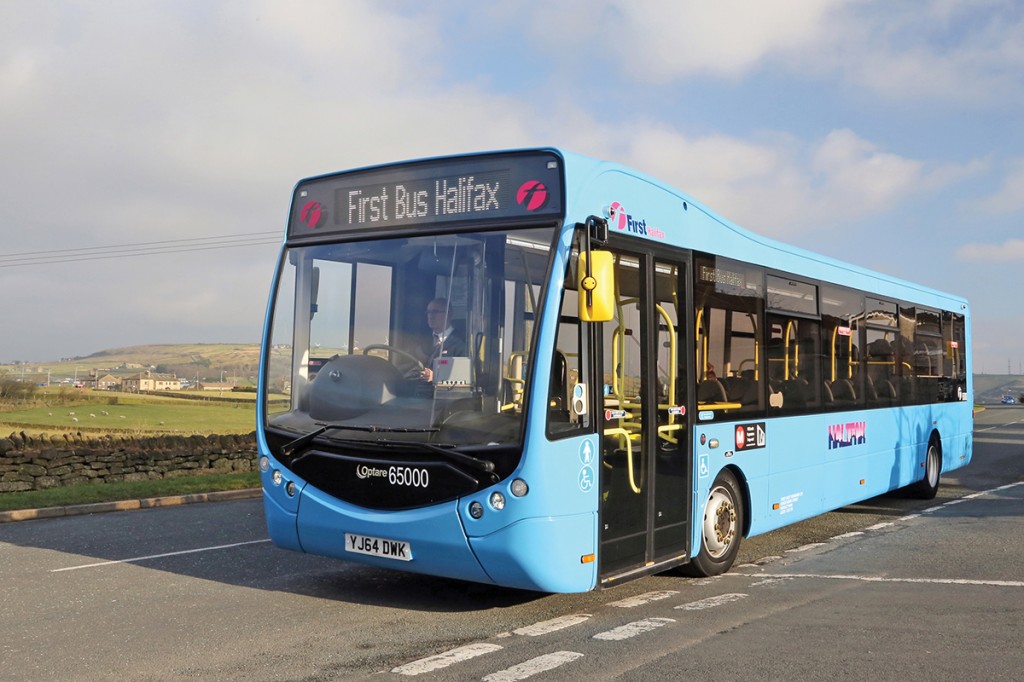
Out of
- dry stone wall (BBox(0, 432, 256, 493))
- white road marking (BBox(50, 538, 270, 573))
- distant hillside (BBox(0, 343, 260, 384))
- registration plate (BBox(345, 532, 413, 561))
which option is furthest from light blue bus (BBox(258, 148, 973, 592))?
distant hillside (BBox(0, 343, 260, 384))

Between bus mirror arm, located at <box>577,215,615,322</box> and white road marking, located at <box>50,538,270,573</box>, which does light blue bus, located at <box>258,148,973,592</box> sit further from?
white road marking, located at <box>50,538,270,573</box>

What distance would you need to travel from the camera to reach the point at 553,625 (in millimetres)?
6699

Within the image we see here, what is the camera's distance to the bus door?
695 centimetres

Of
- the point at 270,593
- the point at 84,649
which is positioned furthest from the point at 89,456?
the point at 84,649

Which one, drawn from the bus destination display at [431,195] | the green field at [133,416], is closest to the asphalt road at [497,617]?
the bus destination display at [431,195]

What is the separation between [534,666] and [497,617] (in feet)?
4.60

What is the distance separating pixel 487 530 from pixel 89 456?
Answer: 14979mm

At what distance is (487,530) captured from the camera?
6348mm

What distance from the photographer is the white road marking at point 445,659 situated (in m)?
5.52

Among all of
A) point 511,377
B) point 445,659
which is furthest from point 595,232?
point 445,659

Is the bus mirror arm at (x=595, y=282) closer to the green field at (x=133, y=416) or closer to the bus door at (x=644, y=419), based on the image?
the bus door at (x=644, y=419)

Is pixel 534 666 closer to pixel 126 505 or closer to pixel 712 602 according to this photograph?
pixel 712 602

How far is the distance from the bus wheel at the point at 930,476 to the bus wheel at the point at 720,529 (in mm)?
6709

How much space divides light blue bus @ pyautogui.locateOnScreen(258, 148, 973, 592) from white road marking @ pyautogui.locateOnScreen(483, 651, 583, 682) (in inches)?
23.8
